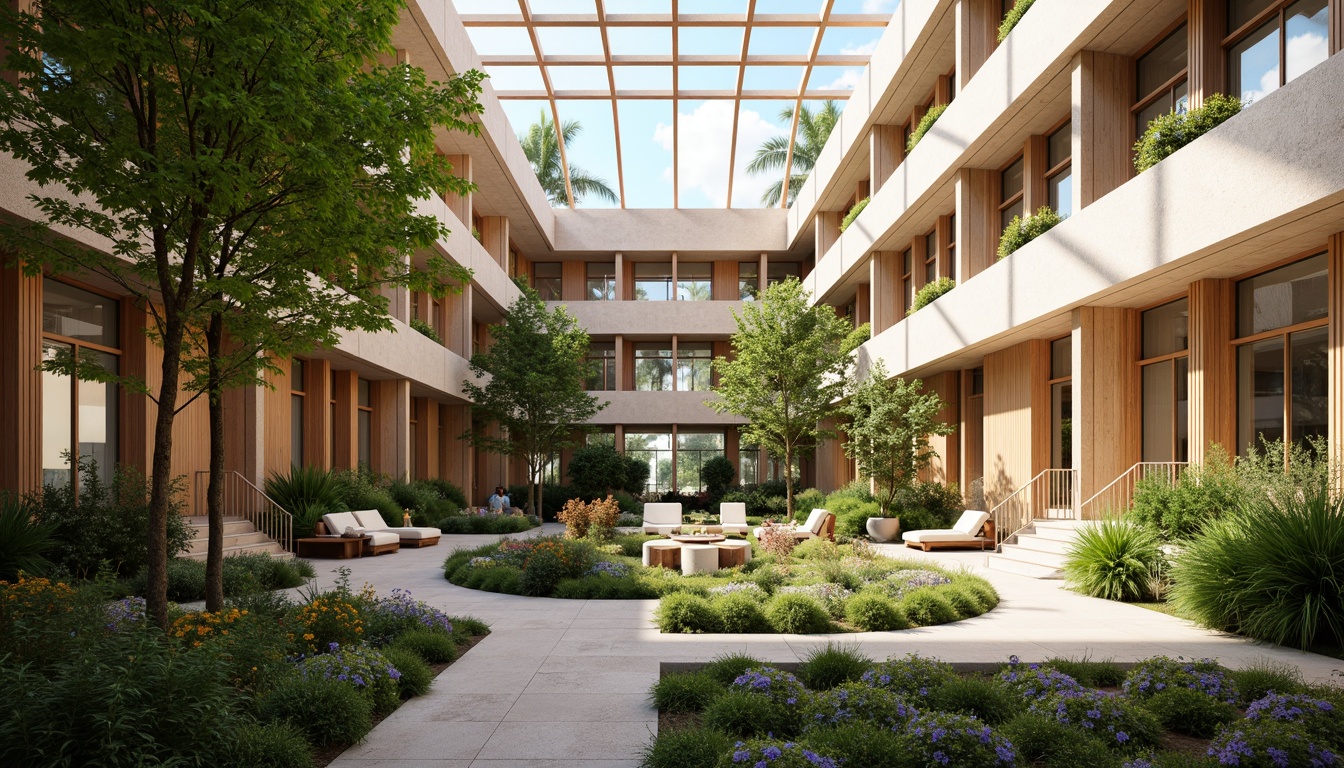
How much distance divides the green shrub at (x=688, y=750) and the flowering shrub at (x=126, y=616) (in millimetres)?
3406

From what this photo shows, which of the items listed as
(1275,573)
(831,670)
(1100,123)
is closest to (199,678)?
(831,670)

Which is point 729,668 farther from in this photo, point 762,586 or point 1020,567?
point 1020,567

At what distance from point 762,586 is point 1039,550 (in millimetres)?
6262

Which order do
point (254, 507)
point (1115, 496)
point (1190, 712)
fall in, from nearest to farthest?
1. point (1190, 712)
2. point (1115, 496)
3. point (254, 507)

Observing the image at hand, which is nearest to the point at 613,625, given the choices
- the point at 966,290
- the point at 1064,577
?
the point at 1064,577

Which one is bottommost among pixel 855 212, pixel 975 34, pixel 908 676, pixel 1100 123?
pixel 908 676

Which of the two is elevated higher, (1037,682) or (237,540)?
(1037,682)

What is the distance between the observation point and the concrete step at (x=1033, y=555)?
44.5 ft

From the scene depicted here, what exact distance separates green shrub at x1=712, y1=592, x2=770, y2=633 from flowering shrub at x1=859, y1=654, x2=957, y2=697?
2.75 meters

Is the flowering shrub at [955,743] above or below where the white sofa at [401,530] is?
above

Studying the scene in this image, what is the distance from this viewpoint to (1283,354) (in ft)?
36.8

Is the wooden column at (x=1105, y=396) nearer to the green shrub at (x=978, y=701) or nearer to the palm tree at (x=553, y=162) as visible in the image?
the green shrub at (x=978, y=701)

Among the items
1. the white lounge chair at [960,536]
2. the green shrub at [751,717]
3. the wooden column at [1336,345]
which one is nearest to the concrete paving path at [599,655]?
the green shrub at [751,717]

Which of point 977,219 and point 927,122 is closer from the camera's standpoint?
point 977,219
